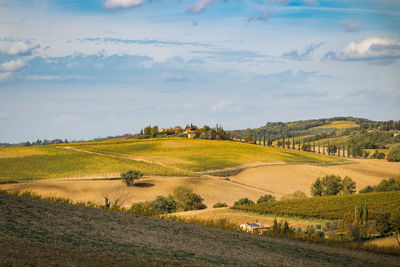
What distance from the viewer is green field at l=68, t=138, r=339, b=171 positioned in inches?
4665

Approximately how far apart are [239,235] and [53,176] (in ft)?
263

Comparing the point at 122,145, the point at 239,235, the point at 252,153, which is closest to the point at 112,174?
the point at 122,145

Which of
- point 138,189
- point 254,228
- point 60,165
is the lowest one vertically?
point 138,189

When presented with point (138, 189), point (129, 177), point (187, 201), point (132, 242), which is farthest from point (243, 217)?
point (132, 242)

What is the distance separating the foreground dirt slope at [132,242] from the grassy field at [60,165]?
7673cm

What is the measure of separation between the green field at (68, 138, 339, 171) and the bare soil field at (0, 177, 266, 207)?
1691 centimetres

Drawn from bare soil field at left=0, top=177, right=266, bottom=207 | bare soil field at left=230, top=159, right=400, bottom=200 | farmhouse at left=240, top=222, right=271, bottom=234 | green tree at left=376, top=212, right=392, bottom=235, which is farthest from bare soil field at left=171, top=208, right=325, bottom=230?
bare soil field at left=230, top=159, right=400, bottom=200

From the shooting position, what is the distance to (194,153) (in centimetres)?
13238

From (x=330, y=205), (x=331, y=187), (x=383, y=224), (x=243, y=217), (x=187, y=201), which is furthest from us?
(x=331, y=187)

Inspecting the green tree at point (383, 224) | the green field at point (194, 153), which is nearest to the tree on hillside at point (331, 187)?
the green field at point (194, 153)

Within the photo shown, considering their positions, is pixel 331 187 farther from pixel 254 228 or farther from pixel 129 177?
pixel 254 228

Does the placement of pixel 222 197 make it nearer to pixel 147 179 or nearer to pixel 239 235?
pixel 147 179

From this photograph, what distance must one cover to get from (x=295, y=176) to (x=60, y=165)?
6097cm

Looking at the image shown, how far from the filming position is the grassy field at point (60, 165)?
9244cm
